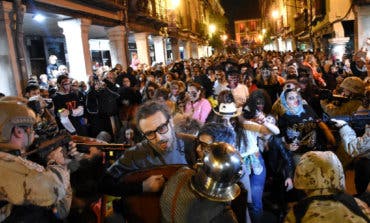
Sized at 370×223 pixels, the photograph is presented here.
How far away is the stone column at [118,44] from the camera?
1764 cm

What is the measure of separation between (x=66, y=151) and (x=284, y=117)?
121 inches

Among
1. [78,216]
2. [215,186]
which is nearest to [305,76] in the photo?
[78,216]

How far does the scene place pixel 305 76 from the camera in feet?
25.0

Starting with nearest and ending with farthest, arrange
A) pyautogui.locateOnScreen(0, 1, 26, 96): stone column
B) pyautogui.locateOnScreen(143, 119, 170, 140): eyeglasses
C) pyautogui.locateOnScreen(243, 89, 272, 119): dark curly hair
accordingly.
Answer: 1. pyautogui.locateOnScreen(143, 119, 170, 140): eyeglasses
2. pyautogui.locateOnScreen(243, 89, 272, 119): dark curly hair
3. pyautogui.locateOnScreen(0, 1, 26, 96): stone column

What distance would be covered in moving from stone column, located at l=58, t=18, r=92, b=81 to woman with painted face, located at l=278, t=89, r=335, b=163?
9.71 meters

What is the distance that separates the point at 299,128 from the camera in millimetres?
4910

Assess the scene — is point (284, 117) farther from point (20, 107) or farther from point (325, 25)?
point (325, 25)

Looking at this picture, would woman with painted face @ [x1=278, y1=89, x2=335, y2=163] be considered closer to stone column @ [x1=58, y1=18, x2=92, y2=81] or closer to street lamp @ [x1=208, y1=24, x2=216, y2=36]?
stone column @ [x1=58, y1=18, x2=92, y2=81]

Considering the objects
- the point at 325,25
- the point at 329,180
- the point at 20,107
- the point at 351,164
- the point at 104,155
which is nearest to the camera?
the point at 329,180

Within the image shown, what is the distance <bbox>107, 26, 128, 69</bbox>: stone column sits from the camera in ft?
57.9

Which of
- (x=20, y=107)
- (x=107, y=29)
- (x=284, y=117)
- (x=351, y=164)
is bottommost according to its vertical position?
(x=351, y=164)

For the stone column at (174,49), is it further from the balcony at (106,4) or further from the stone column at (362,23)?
the stone column at (362,23)

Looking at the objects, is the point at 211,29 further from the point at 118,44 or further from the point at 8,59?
the point at 8,59

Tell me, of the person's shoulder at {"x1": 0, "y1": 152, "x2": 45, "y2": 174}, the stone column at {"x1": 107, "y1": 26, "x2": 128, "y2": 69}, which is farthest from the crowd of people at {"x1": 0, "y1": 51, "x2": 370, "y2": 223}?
the stone column at {"x1": 107, "y1": 26, "x2": 128, "y2": 69}
